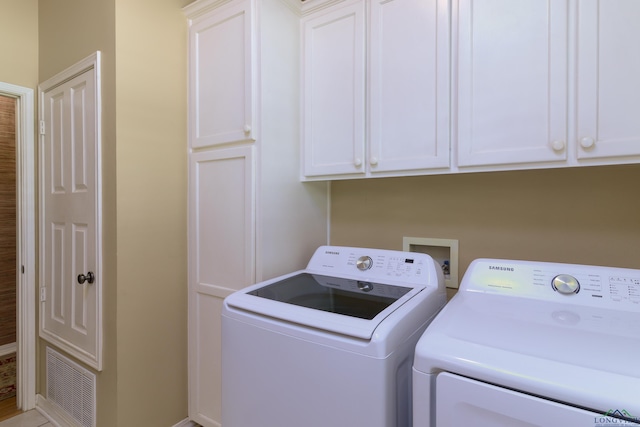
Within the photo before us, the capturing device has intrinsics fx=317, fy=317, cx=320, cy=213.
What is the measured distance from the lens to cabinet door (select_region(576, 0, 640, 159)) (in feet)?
3.12

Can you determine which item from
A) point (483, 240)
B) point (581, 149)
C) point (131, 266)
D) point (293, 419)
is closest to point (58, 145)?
point (131, 266)

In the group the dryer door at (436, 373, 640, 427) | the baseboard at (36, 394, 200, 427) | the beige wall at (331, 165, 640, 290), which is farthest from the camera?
the baseboard at (36, 394, 200, 427)

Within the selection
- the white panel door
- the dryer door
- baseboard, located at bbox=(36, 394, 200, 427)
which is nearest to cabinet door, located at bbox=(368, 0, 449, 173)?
the dryer door

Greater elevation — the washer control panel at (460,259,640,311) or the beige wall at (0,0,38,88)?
the beige wall at (0,0,38,88)

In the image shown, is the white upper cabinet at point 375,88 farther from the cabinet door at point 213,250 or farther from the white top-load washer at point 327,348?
the white top-load washer at point 327,348

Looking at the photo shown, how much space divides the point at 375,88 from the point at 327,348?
110 cm

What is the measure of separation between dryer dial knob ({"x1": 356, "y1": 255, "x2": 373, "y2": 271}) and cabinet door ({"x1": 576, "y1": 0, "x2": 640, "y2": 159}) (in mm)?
829

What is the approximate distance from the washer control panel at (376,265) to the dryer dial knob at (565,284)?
0.39 m

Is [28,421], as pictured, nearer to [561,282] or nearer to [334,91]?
[334,91]

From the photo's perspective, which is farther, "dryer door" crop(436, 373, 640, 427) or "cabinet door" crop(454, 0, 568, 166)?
"cabinet door" crop(454, 0, 568, 166)

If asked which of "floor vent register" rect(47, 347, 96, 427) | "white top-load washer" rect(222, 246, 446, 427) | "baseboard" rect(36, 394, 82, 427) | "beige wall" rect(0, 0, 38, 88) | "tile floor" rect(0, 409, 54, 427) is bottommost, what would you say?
"tile floor" rect(0, 409, 54, 427)

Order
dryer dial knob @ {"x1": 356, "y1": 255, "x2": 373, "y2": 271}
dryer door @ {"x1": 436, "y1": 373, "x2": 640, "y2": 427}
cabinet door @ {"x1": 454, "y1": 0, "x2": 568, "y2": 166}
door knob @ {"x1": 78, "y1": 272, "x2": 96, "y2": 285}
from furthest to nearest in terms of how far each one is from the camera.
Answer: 1. door knob @ {"x1": 78, "y1": 272, "x2": 96, "y2": 285}
2. dryer dial knob @ {"x1": 356, "y1": 255, "x2": 373, "y2": 271}
3. cabinet door @ {"x1": 454, "y1": 0, "x2": 568, "y2": 166}
4. dryer door @ {"x1": 436, "y1": 373, "x2": 640, "y2": 427}

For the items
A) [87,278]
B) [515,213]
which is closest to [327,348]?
[515,213]

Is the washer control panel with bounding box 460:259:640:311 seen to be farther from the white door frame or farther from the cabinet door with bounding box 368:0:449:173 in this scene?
the white door frame
